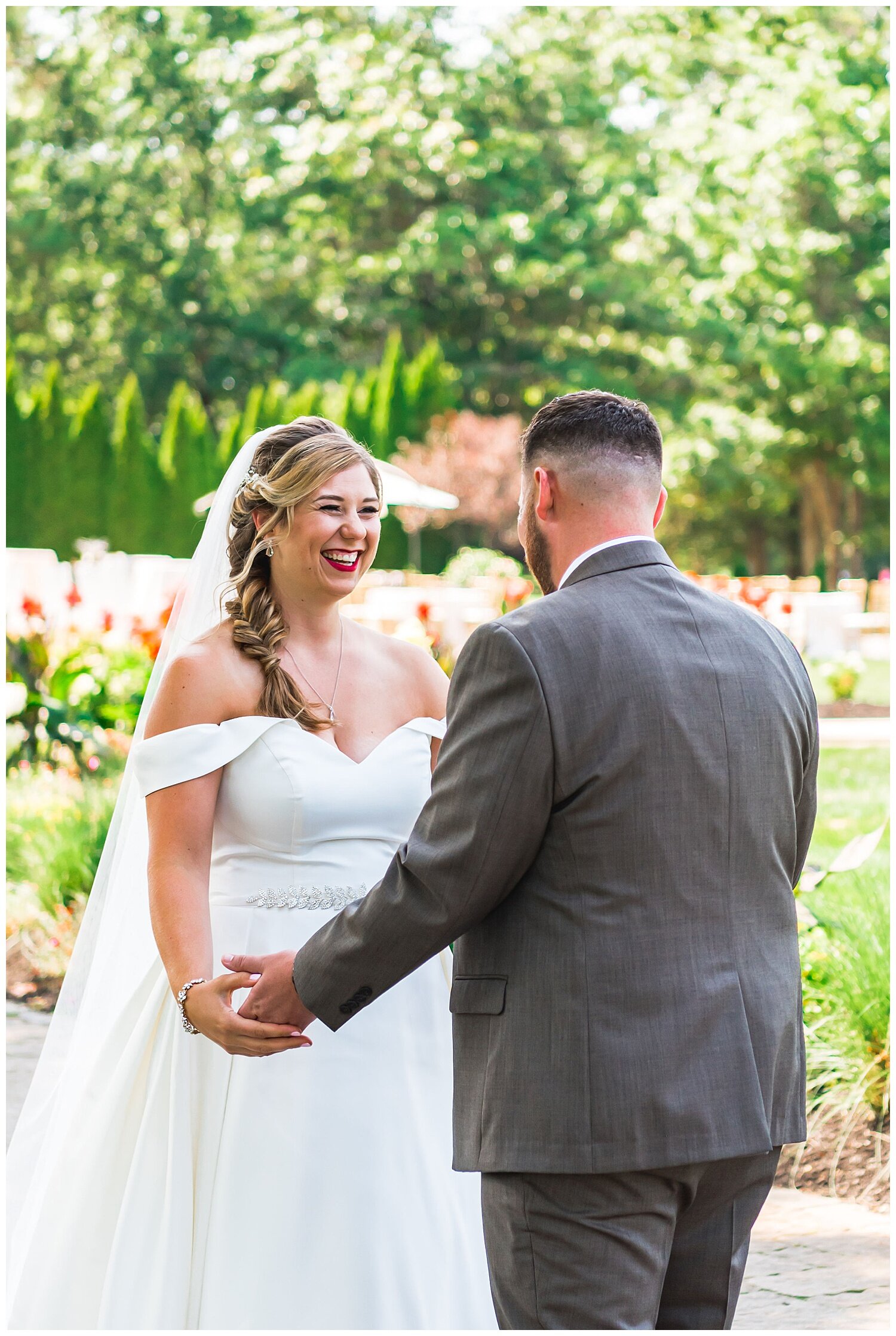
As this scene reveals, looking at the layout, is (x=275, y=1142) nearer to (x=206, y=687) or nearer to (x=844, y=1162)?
(x=206, y=687)

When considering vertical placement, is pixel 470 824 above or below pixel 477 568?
below

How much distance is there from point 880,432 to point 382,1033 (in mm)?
31654

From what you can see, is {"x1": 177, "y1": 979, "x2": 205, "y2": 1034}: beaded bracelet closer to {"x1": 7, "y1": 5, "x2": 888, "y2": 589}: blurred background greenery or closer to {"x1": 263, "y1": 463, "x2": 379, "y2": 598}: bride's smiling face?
{"x1": 263, "y1": 463, "x2": 379, "y2": 598}: bride's smiling face

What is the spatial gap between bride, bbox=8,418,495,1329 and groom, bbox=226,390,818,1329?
0.75 metres

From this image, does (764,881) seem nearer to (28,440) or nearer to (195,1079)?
(195,1079)

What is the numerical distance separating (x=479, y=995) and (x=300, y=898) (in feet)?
2.92

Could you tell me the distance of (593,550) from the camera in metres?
2.36

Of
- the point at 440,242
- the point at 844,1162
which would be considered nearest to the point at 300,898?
the point at 844,1162

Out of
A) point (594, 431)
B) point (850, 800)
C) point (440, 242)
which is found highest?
point (440, 242)

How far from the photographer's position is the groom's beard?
2398mm

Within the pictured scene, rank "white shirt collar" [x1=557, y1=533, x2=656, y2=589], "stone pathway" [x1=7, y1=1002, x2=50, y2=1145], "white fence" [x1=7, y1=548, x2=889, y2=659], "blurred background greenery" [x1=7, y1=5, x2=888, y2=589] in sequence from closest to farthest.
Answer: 1. "white shirt collar" [x1=557, y1=533, x2=656, y2=589]
2. "stone pathway" [x1=7, y1=1002, x2=50, y2=1145]
3. "white fence" [x1=7, y1=548, x2=889, y2=659]
4. "blurred background greenery" [x1=7, y1=5, x2=888, y2=589]

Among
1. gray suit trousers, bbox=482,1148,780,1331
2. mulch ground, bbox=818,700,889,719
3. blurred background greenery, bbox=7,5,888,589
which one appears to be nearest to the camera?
gray suit trousers, bbox=482,1148,780,1331

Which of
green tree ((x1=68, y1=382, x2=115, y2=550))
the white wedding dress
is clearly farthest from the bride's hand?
green tree ((x1=68, y1=382, x2=115, y2=550))

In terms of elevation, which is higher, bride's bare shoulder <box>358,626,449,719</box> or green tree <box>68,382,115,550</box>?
green tree <box>68,382,115,550</box>
